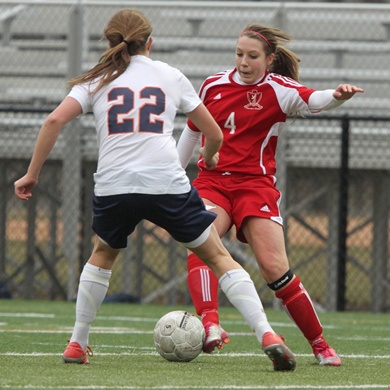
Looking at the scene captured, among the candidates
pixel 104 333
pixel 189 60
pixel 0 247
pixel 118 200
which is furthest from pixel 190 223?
pixel 0 247

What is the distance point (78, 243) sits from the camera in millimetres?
12383

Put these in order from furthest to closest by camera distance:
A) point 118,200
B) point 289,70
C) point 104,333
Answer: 1. point 104,333
2. point 289,70
3. point 118,200

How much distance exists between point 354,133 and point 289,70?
A: 628 cm

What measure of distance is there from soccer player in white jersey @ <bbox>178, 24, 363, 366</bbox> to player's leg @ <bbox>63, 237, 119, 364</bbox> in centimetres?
72

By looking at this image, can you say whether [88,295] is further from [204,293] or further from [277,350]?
[277,350]

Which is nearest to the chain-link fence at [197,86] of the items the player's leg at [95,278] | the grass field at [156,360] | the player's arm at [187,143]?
the grass field at [156,360]

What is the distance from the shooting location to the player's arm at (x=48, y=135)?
4980 mm

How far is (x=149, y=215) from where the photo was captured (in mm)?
5105

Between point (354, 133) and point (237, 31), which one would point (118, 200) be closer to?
point (354, 133)

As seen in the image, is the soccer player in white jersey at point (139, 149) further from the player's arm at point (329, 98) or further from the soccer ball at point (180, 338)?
the player's arm at point (329, 98)

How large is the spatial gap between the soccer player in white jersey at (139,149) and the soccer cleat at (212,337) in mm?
563

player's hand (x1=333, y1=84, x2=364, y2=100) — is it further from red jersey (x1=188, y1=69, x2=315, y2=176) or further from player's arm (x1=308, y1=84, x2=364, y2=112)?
red jersey (x1=188, y1=69, x2=315, y2=176)

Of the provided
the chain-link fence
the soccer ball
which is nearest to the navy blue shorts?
the soccer ball

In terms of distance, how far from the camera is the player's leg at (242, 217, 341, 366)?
571 cm
